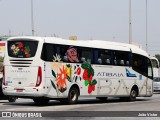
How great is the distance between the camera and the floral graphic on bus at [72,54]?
80.0 feet

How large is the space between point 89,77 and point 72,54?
6.49 feet

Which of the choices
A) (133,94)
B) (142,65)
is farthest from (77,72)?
(142,65)

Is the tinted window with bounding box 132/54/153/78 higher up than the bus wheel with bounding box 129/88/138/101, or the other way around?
the tinted window with bounding box 132/54/153/78

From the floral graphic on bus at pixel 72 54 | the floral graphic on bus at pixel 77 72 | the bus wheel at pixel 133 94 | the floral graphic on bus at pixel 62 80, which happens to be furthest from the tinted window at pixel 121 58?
the floral graphic on bus at pixel 62 80

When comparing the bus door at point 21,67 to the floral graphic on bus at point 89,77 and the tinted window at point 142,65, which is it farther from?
the tinted window at point 142,65

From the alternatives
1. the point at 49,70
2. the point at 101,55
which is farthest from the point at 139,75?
the point at 49,70

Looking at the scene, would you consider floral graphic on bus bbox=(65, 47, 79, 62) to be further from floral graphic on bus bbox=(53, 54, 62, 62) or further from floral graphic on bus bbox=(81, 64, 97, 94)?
floral graphic on bus bbox=(81, 64, 97, 94)

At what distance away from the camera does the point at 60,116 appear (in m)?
17.6

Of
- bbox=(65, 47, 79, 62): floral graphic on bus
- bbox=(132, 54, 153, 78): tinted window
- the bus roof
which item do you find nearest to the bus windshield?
the bus roof

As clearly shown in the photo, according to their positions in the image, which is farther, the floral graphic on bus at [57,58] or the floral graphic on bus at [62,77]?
the floral graphic on bus at [62,77]

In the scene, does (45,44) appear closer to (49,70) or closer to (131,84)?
(49,70)

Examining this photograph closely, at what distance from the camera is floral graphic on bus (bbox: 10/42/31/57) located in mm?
23109

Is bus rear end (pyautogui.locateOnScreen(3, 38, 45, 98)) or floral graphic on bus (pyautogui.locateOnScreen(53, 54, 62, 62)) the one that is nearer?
bus rear end (pyautogui.locateOnScreen(3, 38, 45, 98))

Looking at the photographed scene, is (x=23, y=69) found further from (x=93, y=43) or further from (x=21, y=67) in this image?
(x=93, y=43)
